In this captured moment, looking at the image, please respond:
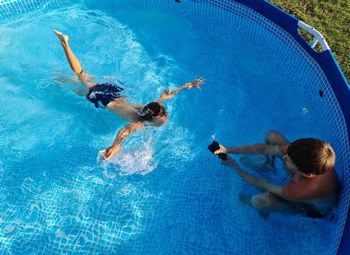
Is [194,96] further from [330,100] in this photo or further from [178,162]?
[330,100]

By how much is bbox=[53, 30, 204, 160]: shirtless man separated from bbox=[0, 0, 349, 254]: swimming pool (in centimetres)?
44

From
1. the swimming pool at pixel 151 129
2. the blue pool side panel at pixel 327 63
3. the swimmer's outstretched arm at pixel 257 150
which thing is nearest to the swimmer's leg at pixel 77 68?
the swimming pool at pixel 151 129

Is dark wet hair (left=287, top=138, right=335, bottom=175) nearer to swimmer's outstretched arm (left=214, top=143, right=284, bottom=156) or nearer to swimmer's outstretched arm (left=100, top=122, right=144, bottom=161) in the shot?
swimmer's outstretched arm (left=214, top=143, right=284, bottom=156)

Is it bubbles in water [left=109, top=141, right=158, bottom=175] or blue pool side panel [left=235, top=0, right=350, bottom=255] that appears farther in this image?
bubbles in water [left=109, top=141, right=158, bottom=175]

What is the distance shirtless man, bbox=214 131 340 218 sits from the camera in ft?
10.4

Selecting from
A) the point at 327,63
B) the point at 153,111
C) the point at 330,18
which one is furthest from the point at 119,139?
the point at 330,18

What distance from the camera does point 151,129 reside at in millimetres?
5469

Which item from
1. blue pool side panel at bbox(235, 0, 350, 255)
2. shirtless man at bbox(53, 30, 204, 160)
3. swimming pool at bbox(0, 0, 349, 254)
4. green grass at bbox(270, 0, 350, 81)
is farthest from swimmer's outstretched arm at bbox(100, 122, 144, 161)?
green grass at bbox(270, 0, 350, 81)

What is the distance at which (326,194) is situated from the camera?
3.64m

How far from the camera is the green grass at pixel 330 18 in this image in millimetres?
6048

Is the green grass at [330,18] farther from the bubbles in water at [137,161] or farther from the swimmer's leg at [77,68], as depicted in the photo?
the swimmer's leg at [77,68]

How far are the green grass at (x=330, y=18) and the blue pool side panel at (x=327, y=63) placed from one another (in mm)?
971

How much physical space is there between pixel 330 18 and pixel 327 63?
2191 mm

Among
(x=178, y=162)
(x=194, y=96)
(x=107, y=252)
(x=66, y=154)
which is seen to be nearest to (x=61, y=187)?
(x=66, y=154)
